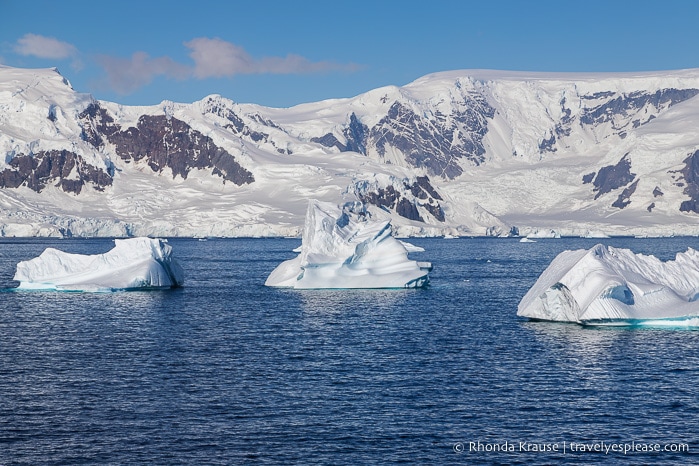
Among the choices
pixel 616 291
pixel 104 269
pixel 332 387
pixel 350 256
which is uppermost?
pixel 350 256

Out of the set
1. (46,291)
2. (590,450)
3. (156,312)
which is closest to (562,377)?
(590,450)

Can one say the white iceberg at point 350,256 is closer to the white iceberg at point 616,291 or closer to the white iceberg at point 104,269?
the white iceberg at point 104,269

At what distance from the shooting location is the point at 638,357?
50.4m

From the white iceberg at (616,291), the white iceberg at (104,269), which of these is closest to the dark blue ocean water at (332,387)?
the white iceberg at (616,291)

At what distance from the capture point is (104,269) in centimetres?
8988

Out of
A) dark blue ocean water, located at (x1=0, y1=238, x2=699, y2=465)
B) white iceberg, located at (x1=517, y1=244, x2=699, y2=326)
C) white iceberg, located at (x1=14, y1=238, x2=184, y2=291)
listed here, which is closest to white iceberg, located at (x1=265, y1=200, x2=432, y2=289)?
white iceberg, located at (x1=14, y1=238, x2=184, y2=291)

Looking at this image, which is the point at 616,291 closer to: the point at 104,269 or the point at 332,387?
the point at 332,387

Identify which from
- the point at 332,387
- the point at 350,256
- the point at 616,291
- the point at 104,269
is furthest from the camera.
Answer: the point at 350,256

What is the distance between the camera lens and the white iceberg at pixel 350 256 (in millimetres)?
91938

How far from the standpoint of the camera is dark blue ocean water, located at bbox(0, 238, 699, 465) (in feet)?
110

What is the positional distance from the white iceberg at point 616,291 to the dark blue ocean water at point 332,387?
1142mm

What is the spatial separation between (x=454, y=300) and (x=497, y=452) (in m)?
52.7

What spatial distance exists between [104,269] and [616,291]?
49811 mm

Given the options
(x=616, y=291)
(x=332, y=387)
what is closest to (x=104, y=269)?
(x=616, y=291)
